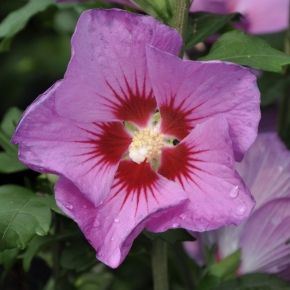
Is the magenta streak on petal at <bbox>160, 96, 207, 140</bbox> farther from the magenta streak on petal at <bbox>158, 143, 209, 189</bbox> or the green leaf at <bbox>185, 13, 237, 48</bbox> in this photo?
the green leaf at <bbox>185, 13, 237, 48</bbox>

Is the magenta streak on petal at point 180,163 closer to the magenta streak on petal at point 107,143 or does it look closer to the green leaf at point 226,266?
the magenta streak on petal at point 107,143

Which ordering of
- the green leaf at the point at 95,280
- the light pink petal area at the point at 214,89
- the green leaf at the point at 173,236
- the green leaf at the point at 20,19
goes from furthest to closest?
the green leaf at the point at 95,280 < the green leaf at the point at 20,19 < the green leaf at the point at 173,236 < the light pink petal area at the point at 214,89

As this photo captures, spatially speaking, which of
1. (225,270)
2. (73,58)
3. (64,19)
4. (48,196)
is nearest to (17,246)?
(48,196)

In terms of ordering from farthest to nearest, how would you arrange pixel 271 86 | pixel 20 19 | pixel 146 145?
1. pixel 271 86
2. pixel 20 19
3. pixel 146 145

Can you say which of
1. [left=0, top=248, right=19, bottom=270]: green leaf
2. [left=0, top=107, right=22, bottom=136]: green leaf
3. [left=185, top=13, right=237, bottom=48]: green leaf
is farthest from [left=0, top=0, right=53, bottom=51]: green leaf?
[left=0, top=248, right=19, bottom=270]: green leaf

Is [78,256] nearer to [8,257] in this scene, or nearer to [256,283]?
[8,257]

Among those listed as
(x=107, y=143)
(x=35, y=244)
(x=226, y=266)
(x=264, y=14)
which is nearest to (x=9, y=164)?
(x=35, y=244)

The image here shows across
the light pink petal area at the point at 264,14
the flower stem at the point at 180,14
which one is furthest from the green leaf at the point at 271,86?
the flower stem at the point at 180,14
